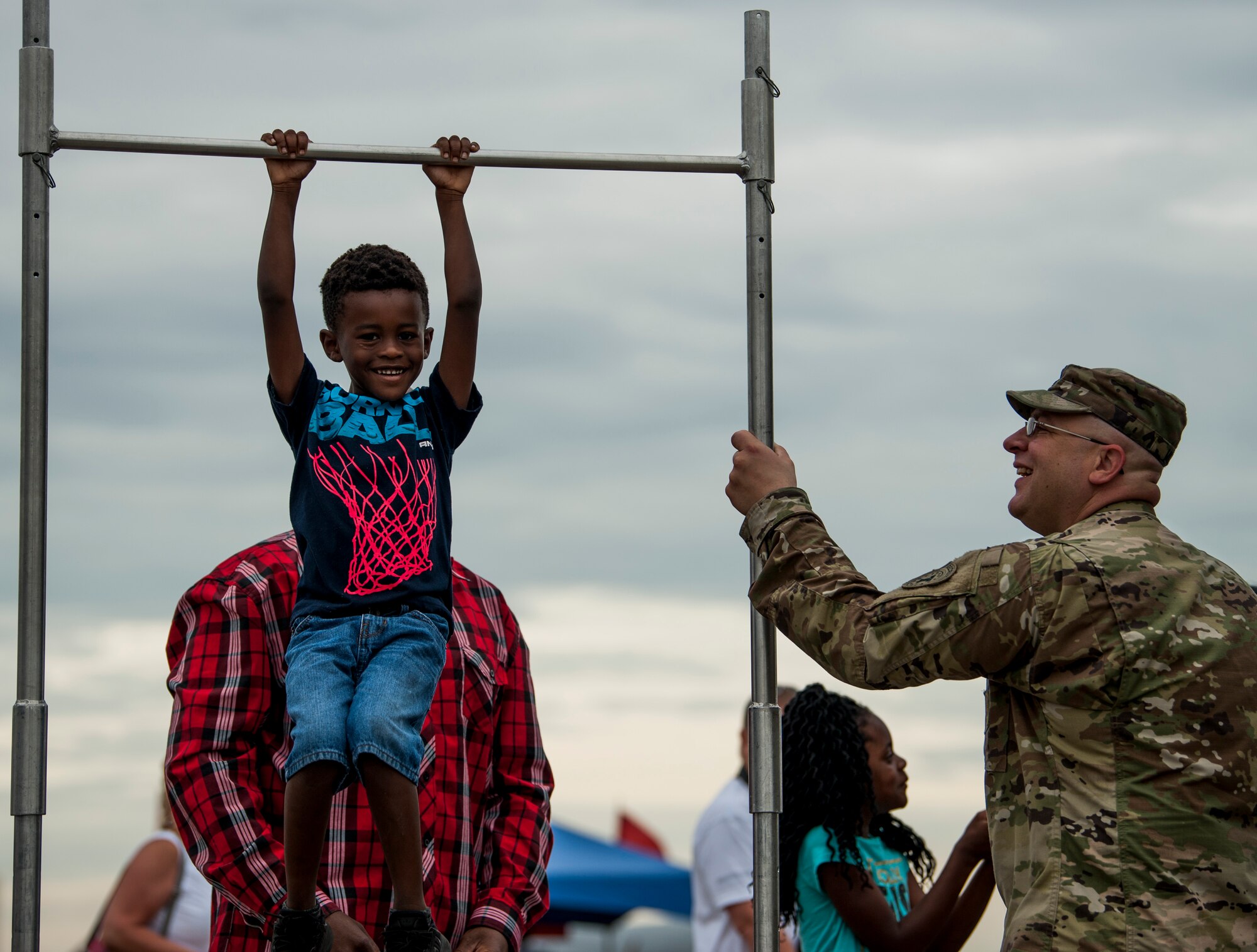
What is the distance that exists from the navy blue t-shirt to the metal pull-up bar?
59 centimetres

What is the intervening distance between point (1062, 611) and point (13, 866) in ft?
7.89

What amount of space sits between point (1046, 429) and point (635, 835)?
14775 mm

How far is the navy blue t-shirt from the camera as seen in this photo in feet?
13.0

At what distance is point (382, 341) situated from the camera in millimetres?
4121

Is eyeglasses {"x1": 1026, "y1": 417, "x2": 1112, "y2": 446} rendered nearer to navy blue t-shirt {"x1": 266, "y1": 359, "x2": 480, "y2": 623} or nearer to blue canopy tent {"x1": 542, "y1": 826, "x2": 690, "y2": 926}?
navy blue t-shirt {"x1": 266, "y1": 359, "x2": 480, "y2": 623}

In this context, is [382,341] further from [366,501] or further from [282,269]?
[366,501]

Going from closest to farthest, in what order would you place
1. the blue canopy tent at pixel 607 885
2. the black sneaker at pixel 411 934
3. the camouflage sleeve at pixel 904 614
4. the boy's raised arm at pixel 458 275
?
1. the camouflage sleeve at pixel 904 614
2. the black sneaker at pixel 411 934
3. the boy's raised arm at pixel 458 275
4. the blue canopy tent at pixel 607 885

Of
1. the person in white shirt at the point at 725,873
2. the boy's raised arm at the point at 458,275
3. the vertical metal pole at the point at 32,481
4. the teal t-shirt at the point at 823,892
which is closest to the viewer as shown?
the vertical metal pole at the point at 32,481

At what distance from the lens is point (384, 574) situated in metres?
3.96

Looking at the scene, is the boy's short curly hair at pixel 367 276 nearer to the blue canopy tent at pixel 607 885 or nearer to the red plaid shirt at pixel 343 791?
the red plaid shirt at pixel 343 791

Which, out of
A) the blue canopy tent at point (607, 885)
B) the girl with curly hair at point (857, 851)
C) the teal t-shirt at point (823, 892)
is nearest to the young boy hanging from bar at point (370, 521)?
the girl with curly hair at point (857, 851)

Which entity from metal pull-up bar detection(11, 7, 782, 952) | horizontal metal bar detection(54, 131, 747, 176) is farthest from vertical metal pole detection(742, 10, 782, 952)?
horizontal metal bar detection(54, 131, 747, 176)

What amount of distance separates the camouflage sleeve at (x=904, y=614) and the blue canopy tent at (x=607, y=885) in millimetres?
8411

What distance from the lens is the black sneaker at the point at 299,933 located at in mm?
3764
